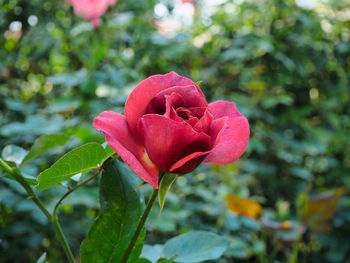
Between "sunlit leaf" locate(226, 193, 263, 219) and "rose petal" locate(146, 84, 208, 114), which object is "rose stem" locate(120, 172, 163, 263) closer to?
"rose petal" locate(146, 84, 208, 114)

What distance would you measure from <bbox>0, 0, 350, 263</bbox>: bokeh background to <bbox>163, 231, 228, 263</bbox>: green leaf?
427 mm

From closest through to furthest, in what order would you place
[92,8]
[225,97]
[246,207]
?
[246,207] < [92,8] < [225,97]

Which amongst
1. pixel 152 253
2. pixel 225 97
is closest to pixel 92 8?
pixel 225 97

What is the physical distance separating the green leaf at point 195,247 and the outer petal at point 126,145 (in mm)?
148

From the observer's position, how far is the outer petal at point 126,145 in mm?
281

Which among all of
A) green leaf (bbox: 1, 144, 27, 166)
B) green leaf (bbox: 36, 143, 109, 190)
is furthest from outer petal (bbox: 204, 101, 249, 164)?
green leaf (bbox: 1, 144, 27, 166)

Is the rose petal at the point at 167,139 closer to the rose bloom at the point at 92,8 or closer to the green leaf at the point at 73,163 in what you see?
the green leaf at the point at 73,163

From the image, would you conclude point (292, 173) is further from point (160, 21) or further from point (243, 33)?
point (160, 21)

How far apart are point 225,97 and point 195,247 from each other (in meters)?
1.25

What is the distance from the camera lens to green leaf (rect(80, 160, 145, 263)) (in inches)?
13.8

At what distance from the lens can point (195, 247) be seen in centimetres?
42

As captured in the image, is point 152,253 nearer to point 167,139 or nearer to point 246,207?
point 167,139

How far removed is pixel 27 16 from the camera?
1.24 metres

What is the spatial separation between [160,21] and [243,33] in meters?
0.39
